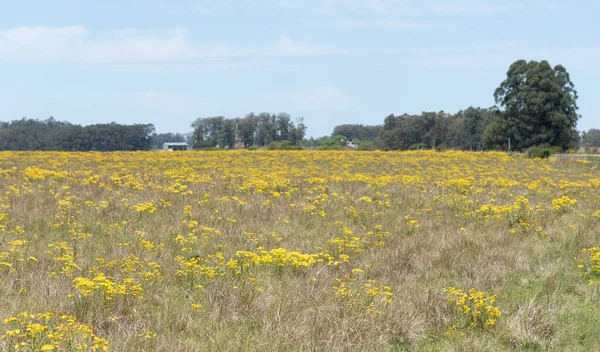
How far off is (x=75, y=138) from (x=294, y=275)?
10555 centimetres

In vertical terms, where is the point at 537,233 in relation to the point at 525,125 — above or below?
below

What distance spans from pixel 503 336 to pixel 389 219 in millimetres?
6340

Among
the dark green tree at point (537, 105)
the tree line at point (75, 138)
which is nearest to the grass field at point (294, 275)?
the dark green tree at point (537, 105)

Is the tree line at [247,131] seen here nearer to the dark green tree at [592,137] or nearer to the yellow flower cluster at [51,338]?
the dark green tree at [592,137]

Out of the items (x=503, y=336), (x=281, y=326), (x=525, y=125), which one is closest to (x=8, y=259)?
(x=281, y=326)

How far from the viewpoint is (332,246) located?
29.0 feet

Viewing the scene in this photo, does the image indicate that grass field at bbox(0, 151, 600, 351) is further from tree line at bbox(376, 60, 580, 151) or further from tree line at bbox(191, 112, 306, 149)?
tree line at bbox(191, 112, 306, 149)

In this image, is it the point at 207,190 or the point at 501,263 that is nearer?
the point at 501,263

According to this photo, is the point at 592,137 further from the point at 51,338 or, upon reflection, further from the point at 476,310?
the point at 51,338

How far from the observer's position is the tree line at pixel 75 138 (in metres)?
104

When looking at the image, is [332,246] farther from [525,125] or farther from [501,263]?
[525,125]

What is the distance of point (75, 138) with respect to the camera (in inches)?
4097

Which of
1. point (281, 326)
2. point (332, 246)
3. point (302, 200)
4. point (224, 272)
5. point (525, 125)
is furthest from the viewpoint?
point (525, 125)

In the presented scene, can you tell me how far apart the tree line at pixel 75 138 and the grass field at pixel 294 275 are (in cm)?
9663
